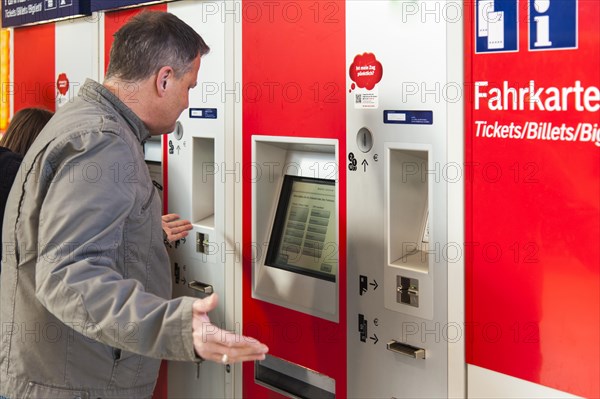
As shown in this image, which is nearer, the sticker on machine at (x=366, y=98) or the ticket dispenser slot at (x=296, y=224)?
the sticker on machine at (x=366, y=98)

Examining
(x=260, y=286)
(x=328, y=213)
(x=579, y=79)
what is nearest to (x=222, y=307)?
(x=260, y=286)

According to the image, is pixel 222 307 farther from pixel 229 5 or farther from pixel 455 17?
pixel 455 17

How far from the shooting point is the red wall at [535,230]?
6.37ft

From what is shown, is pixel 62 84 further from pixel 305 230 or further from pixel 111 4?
pixel 305 230

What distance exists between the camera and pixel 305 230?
288 centimetres

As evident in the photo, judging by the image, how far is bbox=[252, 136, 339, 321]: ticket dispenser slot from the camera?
274cm

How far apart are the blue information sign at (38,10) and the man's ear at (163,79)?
1911 millimetres

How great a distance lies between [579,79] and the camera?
193cm

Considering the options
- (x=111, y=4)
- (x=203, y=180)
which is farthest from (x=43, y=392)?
(x=111, y=4)

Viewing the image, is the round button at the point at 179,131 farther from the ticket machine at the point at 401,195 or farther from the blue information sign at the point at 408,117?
the blue information sign at the point at 408,117

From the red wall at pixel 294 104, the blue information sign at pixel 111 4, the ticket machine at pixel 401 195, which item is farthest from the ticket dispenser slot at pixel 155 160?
the ticket machine at pixel 401 195

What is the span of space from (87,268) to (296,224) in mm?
1268

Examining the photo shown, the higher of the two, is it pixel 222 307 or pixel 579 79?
pixel 579 79

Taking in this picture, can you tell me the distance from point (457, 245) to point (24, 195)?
Result: 1165 millimetres
